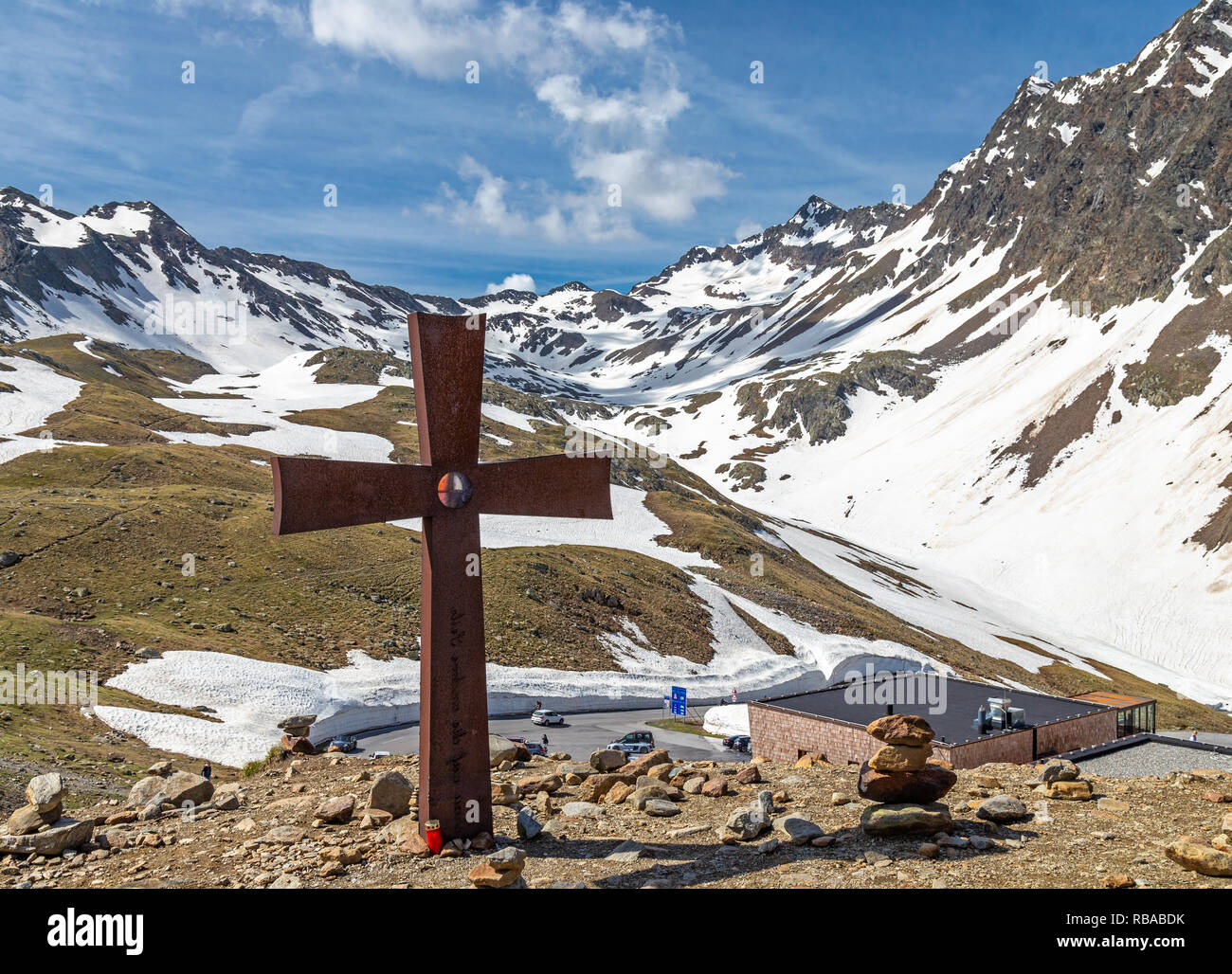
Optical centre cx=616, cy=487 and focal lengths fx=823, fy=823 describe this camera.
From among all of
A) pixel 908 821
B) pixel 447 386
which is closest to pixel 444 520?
pixel 447 386

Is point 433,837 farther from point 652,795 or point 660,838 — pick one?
point 652,795

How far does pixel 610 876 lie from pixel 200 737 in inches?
985

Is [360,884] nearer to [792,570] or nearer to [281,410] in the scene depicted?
[792,570]

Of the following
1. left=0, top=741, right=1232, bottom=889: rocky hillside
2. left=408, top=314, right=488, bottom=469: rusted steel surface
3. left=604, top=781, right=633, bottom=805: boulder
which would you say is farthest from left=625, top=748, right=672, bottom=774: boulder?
left=408, top=314, right=488, bottom=469: rusted steel surface

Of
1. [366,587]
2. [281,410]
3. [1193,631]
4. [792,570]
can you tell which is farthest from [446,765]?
[281,410]

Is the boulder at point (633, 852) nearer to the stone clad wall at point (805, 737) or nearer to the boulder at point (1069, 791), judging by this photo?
the boulder at point (1069, 791)

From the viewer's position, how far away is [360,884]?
30.6ft

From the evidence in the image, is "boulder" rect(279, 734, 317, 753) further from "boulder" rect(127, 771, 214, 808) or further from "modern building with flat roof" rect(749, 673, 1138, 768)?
"modern building with flat roof" rect(749, 673, 1138, 768)

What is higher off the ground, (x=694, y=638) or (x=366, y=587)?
(x=366, y=587)

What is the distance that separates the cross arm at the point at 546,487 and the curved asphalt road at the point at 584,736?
85.6 ft

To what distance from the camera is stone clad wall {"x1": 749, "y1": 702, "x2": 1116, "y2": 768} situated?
25125 mm

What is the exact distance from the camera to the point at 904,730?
10656 mm

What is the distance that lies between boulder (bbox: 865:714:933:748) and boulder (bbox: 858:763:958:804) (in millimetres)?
387
